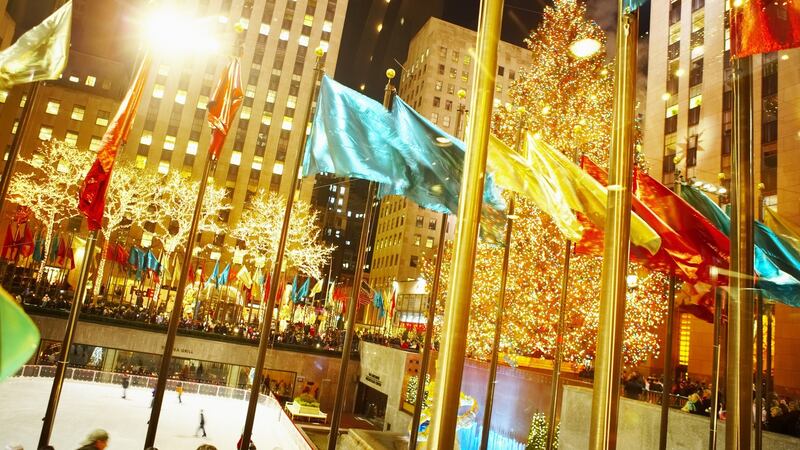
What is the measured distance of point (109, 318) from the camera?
30.9m

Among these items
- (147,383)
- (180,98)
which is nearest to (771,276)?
(147,383)

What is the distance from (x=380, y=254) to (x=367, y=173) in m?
83.9

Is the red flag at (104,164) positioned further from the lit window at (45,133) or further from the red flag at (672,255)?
the lit window at (45,133)

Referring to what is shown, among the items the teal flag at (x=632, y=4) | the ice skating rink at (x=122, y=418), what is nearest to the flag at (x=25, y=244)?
the ice skating rink at (x=122, y=418)

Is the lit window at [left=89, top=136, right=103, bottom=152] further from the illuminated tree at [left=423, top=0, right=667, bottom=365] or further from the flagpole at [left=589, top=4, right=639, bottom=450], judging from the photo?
the flagpole at [left=589, top=4, right=639, bottom=450]

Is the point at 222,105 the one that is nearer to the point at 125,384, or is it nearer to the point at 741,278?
the point at 741,278

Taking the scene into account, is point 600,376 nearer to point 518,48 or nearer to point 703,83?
point 703,83

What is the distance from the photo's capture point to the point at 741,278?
564cm

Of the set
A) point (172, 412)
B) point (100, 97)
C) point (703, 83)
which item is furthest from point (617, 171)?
point (100, 97)

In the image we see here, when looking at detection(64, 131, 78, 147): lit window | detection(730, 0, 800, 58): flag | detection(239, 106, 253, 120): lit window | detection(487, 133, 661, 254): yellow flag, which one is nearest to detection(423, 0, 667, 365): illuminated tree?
detection(487, 133, 661, 254): yellow flag

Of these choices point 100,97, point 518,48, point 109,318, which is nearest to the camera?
point 109,318

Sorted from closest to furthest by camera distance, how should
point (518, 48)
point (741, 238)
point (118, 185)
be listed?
point (741, 238) → point (118, 185) → point (518, 48)

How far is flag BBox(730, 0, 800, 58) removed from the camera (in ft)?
20.2

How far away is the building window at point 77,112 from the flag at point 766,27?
7119cm
